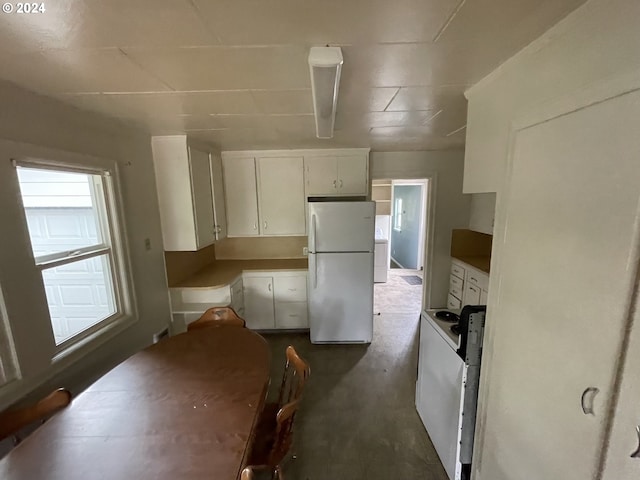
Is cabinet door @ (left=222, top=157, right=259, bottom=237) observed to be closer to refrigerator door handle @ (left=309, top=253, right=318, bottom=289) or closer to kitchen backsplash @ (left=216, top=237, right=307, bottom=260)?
kitchen backsplash @ (left=216, top=237, right=307, bottom=260)

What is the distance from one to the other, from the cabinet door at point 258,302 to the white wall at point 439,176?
6.36ft

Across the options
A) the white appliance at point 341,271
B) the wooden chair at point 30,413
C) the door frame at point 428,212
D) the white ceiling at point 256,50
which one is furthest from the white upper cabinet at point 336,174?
the wooden chair at point 30,413

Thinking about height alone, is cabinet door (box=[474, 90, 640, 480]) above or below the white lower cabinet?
above

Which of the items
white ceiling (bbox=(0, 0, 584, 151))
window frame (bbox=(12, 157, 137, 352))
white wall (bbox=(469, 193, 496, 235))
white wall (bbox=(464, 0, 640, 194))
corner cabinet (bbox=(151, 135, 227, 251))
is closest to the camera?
white wall (bbox=(464, 0, 640, 194))

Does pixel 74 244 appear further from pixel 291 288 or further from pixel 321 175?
pixel 321 175

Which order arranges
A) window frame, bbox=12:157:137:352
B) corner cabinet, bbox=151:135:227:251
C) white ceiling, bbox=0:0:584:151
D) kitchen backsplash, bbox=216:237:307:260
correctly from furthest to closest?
kitchen backsplash, bbox=216:237:307:260 → corner cabinet, bbox=151:135:227:251 → window frame, bbox=12:157:137:352 → white ceiling, bbox=0:0:584:151

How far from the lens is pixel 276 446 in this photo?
1.31 meters

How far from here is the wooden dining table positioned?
3.19 feet

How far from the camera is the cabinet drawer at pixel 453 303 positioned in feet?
11.3

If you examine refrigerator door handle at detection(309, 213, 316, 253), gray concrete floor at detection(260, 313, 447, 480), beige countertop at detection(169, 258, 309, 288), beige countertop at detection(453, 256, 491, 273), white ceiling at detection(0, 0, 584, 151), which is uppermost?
white ceiling at detection(0, 0, 584, 151)

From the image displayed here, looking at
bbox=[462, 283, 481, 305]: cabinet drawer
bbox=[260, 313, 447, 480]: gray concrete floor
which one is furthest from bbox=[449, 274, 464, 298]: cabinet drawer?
bbox=[260, 313, 447, 480]: gray concrete floor

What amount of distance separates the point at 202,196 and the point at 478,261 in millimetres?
3273

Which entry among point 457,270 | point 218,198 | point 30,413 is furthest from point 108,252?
point 457,270

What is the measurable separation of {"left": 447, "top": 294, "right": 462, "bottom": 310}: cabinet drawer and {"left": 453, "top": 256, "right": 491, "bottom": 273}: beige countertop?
526 millimetres
